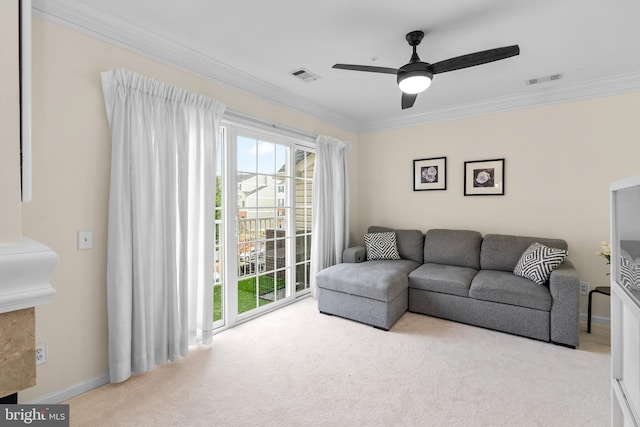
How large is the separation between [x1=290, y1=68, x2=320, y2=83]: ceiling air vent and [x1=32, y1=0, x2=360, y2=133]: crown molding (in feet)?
1.22

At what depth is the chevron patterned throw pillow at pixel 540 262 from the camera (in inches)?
117

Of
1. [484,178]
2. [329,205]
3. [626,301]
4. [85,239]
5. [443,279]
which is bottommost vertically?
[443,279]

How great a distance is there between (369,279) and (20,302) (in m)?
2.94

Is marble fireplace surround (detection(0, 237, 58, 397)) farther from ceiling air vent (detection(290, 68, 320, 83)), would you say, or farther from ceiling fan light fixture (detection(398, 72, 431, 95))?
ceiling air vent (detection(290, 68, 320, 83))

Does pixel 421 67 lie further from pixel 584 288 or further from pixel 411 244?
pixel 584 288

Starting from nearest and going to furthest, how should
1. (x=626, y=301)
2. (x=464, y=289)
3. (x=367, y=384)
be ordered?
(x=626, y=301) < (x=367, y=384) < (x=464, y=289)

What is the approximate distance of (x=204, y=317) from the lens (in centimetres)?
269

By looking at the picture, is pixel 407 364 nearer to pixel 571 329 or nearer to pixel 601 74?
pixel 571 329

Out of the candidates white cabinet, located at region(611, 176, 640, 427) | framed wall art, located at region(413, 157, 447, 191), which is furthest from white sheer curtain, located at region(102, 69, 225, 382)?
framed wall art, located at region(413, 157, 447, 191)

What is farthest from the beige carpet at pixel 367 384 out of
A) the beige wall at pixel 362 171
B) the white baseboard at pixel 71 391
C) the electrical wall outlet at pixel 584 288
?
the beige wall at pixel 362 171

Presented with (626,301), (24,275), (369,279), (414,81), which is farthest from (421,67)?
(24,275)

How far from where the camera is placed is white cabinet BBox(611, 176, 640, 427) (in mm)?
862

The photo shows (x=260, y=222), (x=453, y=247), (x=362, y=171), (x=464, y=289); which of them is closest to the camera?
(x=464, y=289)

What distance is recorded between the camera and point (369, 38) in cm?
239
